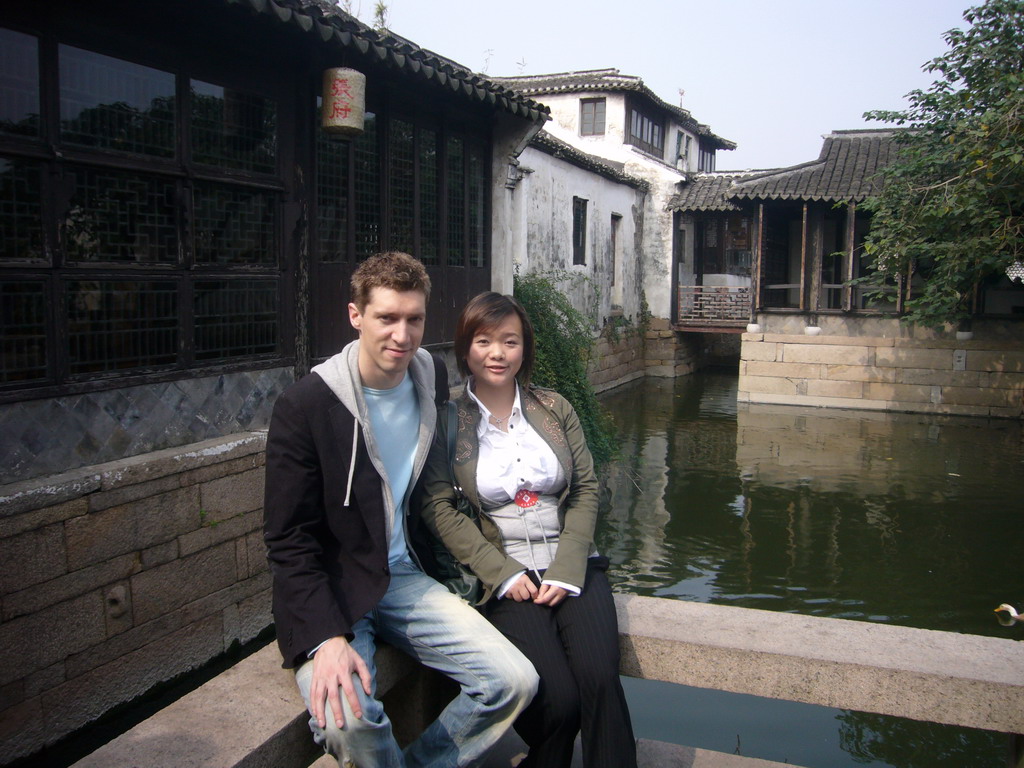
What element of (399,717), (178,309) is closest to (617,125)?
(178,309)

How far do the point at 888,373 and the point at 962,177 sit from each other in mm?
4558

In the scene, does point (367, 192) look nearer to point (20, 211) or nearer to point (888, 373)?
point (20, 211)

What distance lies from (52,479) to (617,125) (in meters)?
16.4

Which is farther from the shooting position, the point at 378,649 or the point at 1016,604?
the point at 1016,604

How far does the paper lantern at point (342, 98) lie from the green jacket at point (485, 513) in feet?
10.3

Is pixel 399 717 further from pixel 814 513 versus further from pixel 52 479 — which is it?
pixel 814 513

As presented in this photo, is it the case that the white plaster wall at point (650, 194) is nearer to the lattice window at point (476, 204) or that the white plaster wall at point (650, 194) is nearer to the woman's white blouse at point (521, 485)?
the lattice window at point (476, 204)

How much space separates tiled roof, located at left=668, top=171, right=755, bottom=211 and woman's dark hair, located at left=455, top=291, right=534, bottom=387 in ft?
49.5

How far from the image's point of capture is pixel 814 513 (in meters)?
8.12

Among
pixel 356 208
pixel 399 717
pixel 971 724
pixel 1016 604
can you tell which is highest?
pixel 356 208

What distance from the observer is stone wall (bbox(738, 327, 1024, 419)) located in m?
13.0

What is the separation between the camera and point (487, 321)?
8.27ft

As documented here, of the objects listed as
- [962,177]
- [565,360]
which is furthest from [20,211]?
[962,177]

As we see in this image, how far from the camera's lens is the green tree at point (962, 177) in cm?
933
